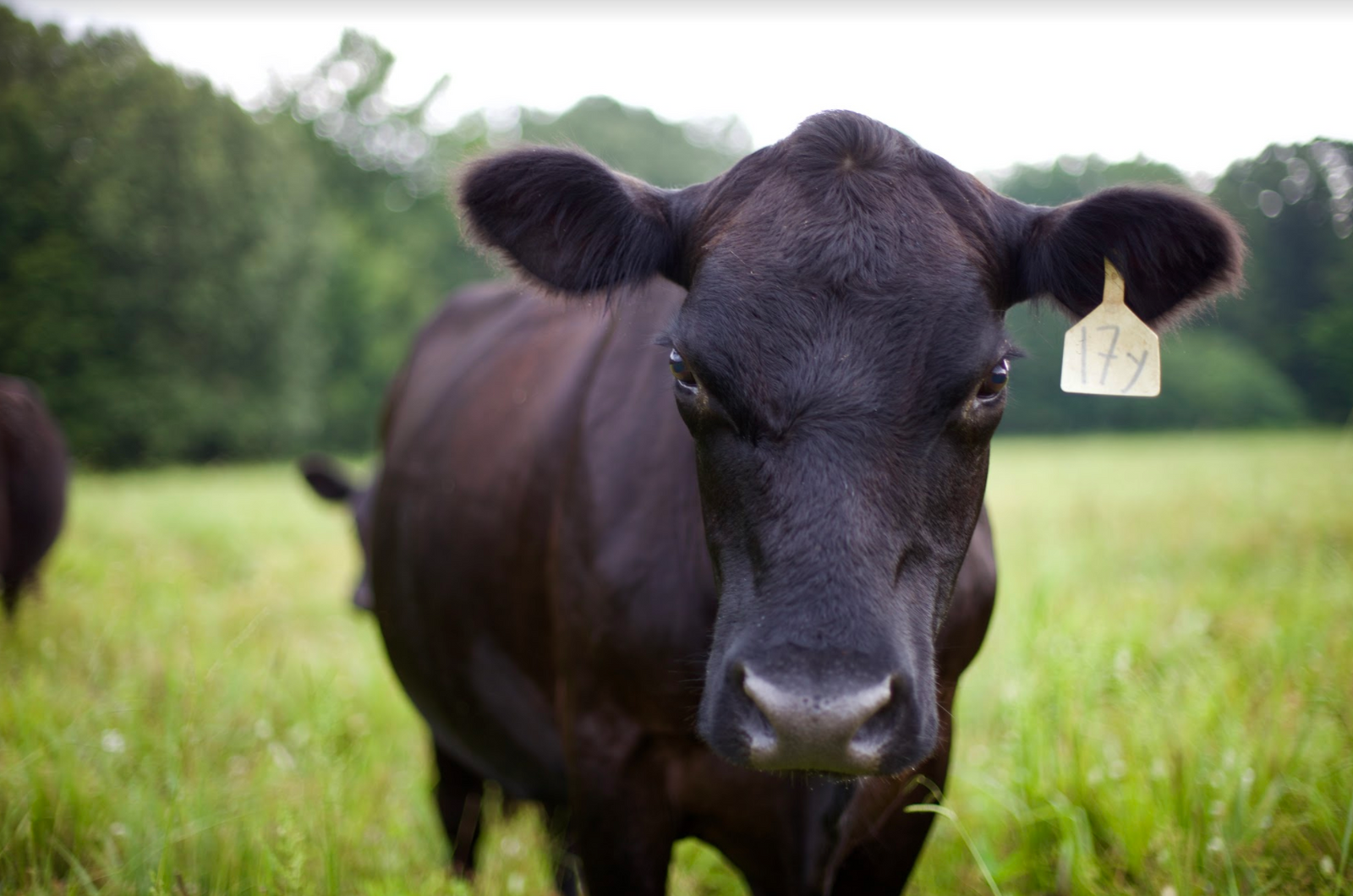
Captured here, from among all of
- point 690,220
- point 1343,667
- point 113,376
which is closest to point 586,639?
point 690,220

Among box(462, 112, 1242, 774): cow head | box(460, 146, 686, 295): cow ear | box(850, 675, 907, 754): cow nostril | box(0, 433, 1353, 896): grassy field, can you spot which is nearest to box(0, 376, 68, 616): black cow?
box(0, 433, 1353, 896): grassy field

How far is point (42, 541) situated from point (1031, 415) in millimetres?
7731

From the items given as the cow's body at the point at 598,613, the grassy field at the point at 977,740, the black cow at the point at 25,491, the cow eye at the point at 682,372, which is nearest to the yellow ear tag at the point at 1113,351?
the cow's body at the point at 598,613

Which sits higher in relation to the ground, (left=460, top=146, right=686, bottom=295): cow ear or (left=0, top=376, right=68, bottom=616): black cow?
(left=460, top=146, right=686, bottom=295): cow ear

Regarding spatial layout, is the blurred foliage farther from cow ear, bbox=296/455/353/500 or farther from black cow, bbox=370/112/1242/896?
cow ear, bbox=296/455/353/500

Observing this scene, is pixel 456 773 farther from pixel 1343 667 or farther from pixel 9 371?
pixel 9 371

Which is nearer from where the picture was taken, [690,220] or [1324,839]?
[690,220]

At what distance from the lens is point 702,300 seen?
1.66m

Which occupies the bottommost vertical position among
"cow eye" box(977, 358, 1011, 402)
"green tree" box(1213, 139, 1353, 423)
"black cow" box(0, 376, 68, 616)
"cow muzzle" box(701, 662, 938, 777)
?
"black cow" box(0, 376, 68, 616)

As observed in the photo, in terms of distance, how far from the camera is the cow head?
52.1 inches

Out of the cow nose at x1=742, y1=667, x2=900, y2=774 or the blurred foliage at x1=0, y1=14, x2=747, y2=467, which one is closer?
the cow nose at x1=742, y1=667, x2=900, y2=774

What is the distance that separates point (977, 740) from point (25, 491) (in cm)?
655

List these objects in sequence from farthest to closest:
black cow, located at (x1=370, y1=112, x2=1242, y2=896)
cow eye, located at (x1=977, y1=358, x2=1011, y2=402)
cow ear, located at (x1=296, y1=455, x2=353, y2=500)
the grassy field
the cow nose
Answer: cow ear, located at (x1=296, y1=455, x2=353, y2=500) < the grassy field < cow eye, located at (x1=977, y1=358, x2=1011, y2=402) < black cow, located at (x1=370, y1=112, x2=1242, y2=896) < the cow nose

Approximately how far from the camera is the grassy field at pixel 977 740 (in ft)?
7.87
